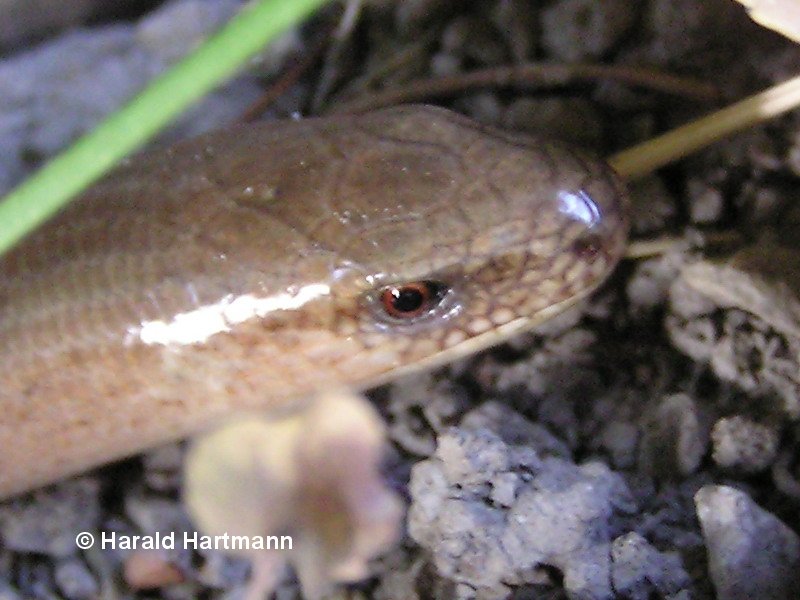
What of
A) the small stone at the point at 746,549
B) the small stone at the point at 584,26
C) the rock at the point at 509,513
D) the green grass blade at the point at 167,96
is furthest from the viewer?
the small stone at the point at 584,26

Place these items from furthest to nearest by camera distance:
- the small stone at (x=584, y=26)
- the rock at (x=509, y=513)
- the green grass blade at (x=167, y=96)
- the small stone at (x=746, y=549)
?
the small stone at (x=584, y=26), the rock at (x=509, y=513), the small stone at (x=746, y=549), the green grass blade at (x=167, y=96)

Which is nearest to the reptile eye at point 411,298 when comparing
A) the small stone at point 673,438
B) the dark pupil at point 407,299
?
the dark pupil at point 407,299

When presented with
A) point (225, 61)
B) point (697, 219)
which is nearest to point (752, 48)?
point (697, 219)

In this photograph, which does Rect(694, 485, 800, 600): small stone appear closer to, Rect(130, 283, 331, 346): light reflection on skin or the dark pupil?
the dark pupil

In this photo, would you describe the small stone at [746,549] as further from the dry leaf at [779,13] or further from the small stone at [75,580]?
the small stone at [75,580]

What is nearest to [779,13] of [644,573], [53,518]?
[644,573]

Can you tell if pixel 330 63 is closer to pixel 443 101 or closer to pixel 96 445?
pixel 443 101
